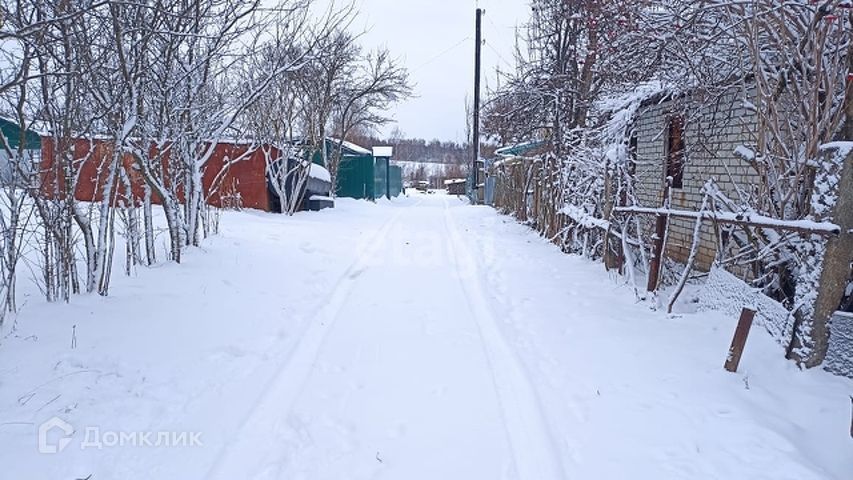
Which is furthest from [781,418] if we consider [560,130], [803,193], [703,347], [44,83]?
[560,130]

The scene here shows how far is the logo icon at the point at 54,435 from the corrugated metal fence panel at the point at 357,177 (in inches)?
851

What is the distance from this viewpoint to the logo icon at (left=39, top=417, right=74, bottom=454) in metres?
2.46

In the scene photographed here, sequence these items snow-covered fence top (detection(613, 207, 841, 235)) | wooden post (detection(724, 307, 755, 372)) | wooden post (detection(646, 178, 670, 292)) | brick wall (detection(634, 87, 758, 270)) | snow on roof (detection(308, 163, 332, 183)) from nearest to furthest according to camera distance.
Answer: snow-covered fence top (detection(613, 207, 841, 235))
wooden post (detection(724, 307, 755, 372))
wooden post (detection(646, 178, 670, 292))
brick wall (detection(634, 87, 758, 270))
snow on roof (detection(308, 163, 332, 183))

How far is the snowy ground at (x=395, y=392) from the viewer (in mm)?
2471

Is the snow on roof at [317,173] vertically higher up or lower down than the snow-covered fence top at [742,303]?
higher up

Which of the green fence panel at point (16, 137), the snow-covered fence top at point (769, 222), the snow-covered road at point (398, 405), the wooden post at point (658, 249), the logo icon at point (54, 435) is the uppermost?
the green fence panel at point (16, 137)

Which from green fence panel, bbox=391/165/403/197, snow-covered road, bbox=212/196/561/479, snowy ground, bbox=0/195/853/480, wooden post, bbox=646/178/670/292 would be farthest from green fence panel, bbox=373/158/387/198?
wooden post, bbox=646/178/670/292

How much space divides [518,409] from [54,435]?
2.45 m

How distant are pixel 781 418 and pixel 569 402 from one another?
1126mm

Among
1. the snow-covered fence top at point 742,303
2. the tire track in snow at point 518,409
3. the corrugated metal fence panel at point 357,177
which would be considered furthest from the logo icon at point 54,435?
the corrugated metal fence panel at point 357,177

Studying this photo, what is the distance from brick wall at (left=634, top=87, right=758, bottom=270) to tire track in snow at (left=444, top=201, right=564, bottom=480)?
2454 millimetres

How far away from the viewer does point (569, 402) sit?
3098 millimetres

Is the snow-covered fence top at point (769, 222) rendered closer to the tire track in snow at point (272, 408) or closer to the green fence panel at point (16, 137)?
the tire track in snow at point (272, 408)

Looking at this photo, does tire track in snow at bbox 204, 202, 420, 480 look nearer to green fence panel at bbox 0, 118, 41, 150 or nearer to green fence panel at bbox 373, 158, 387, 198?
green fence panel at bbox 0, 118, 41, 150
